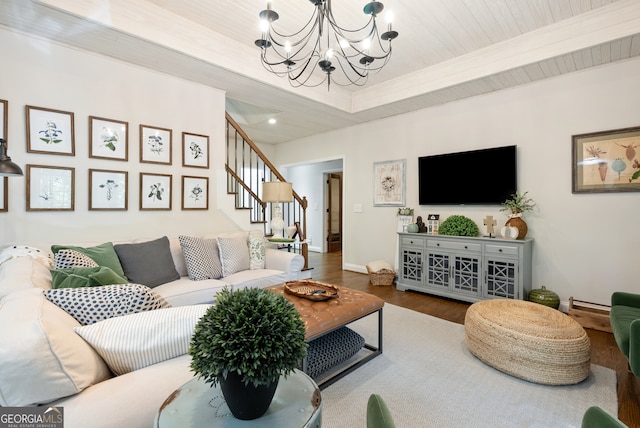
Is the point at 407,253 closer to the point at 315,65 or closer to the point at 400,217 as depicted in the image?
the point at 400,217

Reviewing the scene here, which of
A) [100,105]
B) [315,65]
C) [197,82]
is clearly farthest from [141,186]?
[315,65]

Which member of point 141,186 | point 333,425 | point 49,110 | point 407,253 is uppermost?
point 49,110

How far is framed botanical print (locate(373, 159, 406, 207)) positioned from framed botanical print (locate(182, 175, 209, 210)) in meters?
2.69

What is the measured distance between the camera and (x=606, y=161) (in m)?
3.05

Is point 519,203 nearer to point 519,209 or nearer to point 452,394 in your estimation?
point 519,209

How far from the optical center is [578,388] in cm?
195

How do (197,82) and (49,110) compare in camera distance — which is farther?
(197,82)

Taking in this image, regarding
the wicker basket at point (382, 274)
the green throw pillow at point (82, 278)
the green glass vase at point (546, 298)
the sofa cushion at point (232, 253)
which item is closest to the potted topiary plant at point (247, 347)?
the green throw pillow at point (82, 278)

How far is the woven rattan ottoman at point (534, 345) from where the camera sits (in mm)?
1930

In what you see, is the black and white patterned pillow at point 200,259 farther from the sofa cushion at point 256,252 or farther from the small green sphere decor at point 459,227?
the small green sphere decor at point 459,227

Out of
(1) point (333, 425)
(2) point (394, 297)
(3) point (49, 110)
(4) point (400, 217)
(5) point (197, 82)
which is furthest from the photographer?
(4) point (400, 217)

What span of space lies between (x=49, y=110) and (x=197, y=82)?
57.4 inches

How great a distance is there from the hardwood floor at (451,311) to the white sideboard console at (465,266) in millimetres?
177

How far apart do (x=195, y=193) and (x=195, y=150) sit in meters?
0.52
